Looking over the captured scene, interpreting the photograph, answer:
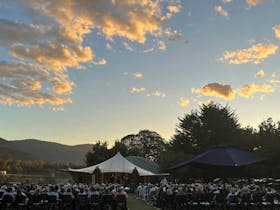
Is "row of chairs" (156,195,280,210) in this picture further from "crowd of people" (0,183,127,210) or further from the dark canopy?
"crowd of people" (0,183,127,210)

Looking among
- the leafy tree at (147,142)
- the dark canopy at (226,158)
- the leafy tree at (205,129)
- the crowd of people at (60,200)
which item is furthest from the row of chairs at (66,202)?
the leafy tree at (147,142)

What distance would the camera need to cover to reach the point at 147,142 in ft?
283

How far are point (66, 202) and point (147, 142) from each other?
6926 cm

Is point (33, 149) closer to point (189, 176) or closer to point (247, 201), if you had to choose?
point (189, 176)

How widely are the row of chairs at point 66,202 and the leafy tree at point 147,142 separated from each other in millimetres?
66810

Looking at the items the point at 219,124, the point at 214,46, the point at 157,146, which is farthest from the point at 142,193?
the point at 157,146

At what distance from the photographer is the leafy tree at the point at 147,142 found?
3366 inches

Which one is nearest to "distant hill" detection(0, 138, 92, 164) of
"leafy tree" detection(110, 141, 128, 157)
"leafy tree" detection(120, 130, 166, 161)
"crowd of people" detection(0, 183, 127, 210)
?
"leafy tree" detection(120, 130, 166, 161)

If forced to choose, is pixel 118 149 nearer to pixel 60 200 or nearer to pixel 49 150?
pixel 60 200

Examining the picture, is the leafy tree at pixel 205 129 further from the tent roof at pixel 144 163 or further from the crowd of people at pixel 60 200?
the crowd of people at pixel 60 200

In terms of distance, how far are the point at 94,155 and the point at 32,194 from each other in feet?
137

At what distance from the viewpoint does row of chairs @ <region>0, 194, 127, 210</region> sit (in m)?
17.0

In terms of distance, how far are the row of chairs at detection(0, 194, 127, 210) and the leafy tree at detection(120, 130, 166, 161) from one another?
66.8 meters

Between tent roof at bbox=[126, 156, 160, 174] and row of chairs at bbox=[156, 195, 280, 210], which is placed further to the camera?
tent roof at bbox=[126, 156, 160, 174]
